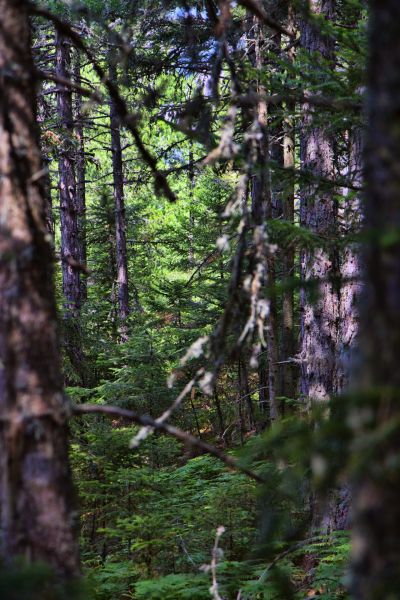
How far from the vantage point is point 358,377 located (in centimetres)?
120

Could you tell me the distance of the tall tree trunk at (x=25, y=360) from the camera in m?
1.60

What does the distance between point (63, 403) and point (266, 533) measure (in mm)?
810

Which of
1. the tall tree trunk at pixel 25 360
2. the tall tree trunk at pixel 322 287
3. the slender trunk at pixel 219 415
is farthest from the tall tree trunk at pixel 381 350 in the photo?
the slender trunk at pixel 219 415

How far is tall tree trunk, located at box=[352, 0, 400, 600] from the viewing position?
112 centimetres

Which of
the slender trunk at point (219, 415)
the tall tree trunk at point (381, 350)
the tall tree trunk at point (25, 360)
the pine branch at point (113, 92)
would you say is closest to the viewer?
the tall tree trunk at point (381, 350)

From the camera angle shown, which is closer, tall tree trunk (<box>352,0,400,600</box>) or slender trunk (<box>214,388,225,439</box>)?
tall tree trunk (<box>352,0,400,600</box>)

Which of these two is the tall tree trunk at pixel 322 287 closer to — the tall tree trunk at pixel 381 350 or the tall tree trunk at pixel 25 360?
the tall tree trunk at pixel 25 360

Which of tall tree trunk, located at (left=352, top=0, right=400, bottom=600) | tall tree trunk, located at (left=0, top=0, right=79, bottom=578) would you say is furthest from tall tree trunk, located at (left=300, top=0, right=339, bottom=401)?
Result: tall tree trunk, located at (left=352, top=0, right=400, bottom=600)

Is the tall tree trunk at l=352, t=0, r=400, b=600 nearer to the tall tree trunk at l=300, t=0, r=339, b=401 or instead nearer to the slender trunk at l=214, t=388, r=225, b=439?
the tall tree trunk at l=300, t=0, r=339, b=401

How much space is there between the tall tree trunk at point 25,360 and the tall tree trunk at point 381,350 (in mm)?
929

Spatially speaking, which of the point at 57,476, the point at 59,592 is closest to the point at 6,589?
the point at 59,592

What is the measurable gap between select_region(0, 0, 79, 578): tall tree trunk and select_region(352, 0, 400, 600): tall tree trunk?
93cm

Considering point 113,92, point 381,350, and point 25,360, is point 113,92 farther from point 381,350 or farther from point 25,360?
point 381,350

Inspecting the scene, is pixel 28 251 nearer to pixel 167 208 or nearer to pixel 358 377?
pixel 358 377
